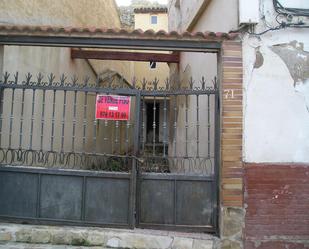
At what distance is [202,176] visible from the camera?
5004mm

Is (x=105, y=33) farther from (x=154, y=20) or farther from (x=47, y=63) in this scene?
(x=154, y=20)

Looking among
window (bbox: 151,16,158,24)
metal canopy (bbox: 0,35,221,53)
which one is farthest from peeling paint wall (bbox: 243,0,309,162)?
window (bbox: 151,16,158,24)

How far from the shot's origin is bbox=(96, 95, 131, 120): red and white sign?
509 cm

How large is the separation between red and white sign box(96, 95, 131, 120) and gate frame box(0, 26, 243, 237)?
72 cm

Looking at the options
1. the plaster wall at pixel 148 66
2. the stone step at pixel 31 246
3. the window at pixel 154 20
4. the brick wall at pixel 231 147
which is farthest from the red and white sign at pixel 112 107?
the window at pixel 154 20

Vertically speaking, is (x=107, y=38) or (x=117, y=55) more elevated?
(x=117, y=55)

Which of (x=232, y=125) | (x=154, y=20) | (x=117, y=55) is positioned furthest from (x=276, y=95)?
(x=154, y=20)

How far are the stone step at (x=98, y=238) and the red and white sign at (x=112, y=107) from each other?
5.16ft

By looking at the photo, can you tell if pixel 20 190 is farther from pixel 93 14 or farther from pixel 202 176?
pixel 93 14

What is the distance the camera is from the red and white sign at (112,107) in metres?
5.09

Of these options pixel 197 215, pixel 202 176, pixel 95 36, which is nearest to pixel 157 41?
pixel 95 36

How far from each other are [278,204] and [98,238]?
2440 mm

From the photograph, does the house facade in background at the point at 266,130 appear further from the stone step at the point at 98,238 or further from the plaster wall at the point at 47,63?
the plaster wall at the point at 47,63

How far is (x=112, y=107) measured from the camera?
16.8ft
